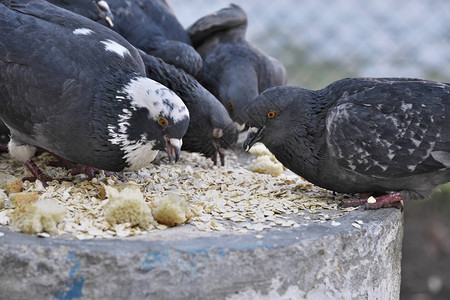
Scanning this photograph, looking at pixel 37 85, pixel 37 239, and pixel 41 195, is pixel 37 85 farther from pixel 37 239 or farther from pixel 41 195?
pixel 37 239

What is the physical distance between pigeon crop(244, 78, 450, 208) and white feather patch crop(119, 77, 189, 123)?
2.05ft

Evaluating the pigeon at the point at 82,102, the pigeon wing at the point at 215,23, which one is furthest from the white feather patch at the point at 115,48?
the pigeon wing at the point at 215,23

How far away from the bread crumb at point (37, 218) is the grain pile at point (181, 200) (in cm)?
2

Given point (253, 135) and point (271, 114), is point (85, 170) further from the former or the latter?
point (271, 114)

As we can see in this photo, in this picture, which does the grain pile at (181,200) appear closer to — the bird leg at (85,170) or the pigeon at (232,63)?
the bird leg at (85,170)

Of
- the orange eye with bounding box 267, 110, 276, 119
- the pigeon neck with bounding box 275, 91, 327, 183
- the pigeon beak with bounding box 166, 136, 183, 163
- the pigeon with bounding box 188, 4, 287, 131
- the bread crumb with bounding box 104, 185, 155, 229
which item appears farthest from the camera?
the pigeon with bounding box 188, 4, 287, 131

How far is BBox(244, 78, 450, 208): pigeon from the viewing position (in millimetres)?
3715

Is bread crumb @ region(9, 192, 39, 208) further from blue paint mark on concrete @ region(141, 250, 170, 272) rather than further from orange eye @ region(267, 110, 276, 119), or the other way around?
orange eye @ region(267, 110, 276, 119)

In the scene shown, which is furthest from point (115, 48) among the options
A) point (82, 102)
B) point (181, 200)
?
point (181, 200)

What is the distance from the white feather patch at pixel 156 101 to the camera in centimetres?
372

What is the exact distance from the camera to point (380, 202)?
368cm

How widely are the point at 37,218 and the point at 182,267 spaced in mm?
807

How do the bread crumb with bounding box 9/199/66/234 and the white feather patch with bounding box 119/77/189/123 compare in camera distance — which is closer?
the bread crumb with bounding box 9/199/66/234

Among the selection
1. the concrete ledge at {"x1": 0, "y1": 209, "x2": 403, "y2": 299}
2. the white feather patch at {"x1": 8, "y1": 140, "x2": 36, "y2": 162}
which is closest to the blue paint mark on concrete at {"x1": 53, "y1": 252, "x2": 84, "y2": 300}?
the concrete ledge at {"x1": 0, "y1": 209, "x2": 403, "y2": 299}
